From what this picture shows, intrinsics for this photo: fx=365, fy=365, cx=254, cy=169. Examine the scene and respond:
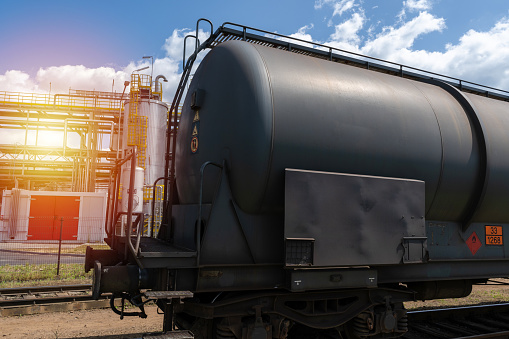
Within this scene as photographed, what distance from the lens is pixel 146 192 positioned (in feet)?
80.9

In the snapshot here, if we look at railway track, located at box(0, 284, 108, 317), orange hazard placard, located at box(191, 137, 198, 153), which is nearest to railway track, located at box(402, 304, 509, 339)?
orange hazard placard, located at box(191, 137, 198, 153)

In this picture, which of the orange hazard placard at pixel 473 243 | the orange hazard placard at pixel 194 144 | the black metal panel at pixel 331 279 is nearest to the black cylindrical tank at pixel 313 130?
the orange hazard placard at pixel 194 144

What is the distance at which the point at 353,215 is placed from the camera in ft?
15.6

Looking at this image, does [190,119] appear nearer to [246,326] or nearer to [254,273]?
[254,273]

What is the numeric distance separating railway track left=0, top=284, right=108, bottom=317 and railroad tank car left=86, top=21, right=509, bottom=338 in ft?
13.3

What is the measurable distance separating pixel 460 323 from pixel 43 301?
931 centimetres

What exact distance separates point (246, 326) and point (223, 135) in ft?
8.03

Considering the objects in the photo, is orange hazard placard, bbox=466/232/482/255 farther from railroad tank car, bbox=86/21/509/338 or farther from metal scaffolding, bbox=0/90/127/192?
metal scaffolding, bbox=0/90/127/192

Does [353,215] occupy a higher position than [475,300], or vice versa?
[353,215]

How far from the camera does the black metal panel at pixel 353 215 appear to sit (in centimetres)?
446

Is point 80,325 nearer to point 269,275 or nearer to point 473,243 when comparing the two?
point 269,275

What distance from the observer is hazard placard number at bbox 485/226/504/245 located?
20.2ft

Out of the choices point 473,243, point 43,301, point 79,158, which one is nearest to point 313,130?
point 473,243

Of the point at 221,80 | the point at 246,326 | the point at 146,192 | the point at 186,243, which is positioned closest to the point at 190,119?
the point at 221,80
